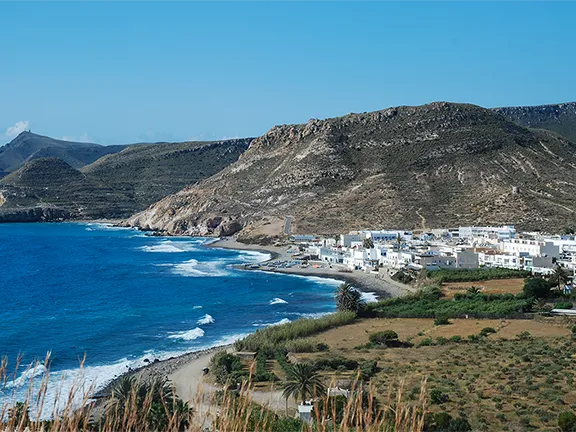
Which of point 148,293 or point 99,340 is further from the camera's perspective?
point 148,293

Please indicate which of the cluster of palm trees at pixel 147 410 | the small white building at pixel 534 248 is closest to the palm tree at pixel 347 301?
the cluster of palm trees at pixel 147 410

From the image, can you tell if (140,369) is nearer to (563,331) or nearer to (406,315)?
(406,315)

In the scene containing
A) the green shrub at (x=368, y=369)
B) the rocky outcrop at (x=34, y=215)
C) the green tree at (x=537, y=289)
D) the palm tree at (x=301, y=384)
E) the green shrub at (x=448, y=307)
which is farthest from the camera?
the rocky outcrop at (x=34, y=215)

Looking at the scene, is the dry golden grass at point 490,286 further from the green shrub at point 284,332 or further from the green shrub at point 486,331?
the green shrub at point 486,331

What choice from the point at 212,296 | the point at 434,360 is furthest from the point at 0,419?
the point at 212,296

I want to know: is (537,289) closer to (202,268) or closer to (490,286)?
(490,286)

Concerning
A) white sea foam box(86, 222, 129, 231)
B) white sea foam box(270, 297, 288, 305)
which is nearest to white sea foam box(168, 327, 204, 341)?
white sea foam box(270, 297, 288, 305)

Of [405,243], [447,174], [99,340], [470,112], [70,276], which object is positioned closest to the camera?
[99,340]
